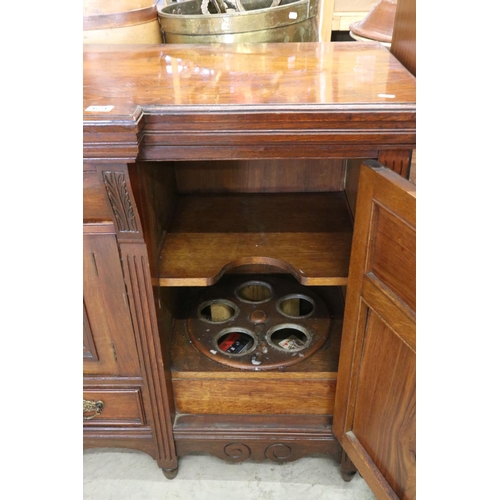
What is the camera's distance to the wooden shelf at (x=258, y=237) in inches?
35.5

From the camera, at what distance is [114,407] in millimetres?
1008

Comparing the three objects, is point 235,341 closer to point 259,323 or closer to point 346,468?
point 259,323

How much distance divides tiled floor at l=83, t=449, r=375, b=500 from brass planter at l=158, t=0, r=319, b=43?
996 millimetres

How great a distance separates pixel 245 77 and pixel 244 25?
33 centimetres

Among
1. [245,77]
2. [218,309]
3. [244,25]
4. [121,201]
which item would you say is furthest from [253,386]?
[244,25]

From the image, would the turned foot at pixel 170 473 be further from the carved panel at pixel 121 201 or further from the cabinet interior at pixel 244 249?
the carved panel at pixel 121 201

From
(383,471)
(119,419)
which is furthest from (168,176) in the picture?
(383,471)

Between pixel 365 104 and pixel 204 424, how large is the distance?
75 centimetres

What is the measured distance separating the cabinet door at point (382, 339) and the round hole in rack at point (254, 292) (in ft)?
1.14

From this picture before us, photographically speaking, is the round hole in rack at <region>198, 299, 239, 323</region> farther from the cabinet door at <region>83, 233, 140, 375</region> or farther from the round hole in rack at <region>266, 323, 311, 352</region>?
the cabinet door at <region>83, 233, 140, 375</region>

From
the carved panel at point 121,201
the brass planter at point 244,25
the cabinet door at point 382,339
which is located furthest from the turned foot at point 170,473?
the brass planter at point 244,25

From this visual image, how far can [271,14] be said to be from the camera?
3.58ft

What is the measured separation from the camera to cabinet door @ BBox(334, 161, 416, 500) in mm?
666

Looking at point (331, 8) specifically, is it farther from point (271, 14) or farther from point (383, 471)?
point (383, 471)
